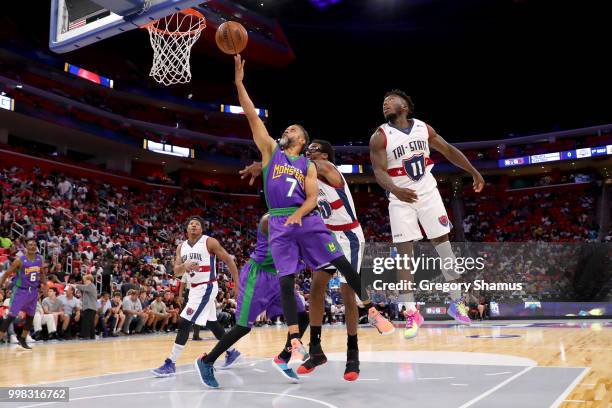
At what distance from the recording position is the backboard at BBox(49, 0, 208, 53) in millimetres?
6199

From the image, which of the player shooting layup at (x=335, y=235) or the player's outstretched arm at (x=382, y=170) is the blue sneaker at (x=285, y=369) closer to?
the player shooting layup at (x=335, y=235)

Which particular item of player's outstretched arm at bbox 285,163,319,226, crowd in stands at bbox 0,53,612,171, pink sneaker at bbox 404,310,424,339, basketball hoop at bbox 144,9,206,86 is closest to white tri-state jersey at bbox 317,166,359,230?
player's outstretched arm at bbox 285,163,319,226

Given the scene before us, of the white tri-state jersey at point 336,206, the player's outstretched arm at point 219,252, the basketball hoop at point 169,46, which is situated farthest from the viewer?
the basketball hoop at point 169,46

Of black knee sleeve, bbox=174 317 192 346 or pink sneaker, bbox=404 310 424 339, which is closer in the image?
pink sneaker, bbox=404 310 424 339

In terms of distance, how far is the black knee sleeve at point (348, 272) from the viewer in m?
4.66

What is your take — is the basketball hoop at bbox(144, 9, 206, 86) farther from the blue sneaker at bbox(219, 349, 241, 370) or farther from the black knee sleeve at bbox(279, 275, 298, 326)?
the black knee sleeve at bbox(279, 275, 298, 326)

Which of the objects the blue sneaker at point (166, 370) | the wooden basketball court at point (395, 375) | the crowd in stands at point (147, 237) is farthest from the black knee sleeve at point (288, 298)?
the crowd in stands at point (147, 237)

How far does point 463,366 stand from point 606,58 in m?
30.7

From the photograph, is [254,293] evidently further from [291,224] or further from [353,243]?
[291,224]

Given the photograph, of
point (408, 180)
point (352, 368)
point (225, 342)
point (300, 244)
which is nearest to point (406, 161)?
point (408, 180)

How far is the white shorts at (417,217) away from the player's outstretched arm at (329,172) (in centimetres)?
54

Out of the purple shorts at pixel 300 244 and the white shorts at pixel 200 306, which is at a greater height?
the purple shorts at pixel 300 244

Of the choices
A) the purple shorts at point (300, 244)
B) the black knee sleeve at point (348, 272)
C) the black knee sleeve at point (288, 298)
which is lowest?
the black knee sleeve at point (288, 298)

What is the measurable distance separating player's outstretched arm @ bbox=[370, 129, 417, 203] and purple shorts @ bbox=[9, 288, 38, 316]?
782cm
